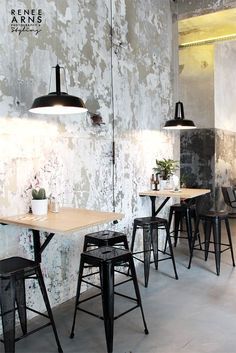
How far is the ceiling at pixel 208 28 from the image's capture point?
5.25 m

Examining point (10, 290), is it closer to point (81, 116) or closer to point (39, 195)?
point (39, 195)

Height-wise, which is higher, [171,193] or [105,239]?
[171,193]

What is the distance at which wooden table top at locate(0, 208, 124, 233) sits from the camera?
2361 mm

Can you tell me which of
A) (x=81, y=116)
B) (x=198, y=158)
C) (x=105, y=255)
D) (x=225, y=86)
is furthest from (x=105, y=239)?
(x=225, y=86)

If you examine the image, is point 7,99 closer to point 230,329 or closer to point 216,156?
point 230,329

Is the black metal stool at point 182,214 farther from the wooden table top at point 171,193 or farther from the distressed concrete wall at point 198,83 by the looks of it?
the distressed concrete wall at point 198,83

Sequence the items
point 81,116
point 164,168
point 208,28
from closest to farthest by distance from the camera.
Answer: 1. point 81,116
2. point 164,168
3. point 208,28

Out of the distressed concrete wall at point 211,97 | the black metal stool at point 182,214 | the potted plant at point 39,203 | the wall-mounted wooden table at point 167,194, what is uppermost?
the distressed concrete wall at point 211,97

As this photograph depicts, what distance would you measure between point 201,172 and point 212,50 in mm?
2576

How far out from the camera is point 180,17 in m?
5.23

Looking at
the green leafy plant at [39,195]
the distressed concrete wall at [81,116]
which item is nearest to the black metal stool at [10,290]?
the distressed concrete wall at [81,116]

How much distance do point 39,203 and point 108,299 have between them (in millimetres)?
965

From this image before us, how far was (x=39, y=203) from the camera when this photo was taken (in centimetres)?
286

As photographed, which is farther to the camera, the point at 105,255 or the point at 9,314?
the point at 105,255
